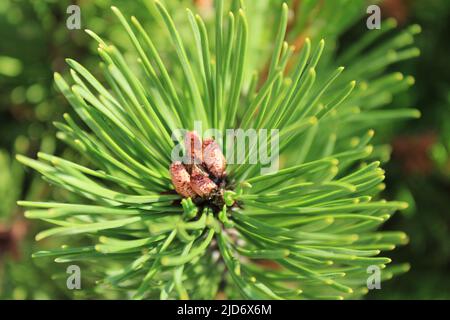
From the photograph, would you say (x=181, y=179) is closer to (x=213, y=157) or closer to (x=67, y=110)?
(x=213, y=157)

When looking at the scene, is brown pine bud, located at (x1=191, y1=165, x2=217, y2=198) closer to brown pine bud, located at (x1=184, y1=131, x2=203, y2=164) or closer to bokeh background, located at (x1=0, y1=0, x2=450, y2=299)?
brown pine bud, located at (x1=184, y1=131, x2=203, y2=164)

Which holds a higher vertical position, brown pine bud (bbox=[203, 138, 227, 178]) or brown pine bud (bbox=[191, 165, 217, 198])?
brown pine bud (bbox=[203, 138, 227, 178])

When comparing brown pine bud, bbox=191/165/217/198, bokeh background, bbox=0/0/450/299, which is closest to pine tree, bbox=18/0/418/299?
brown pine bud, bbox=191/165/217/198

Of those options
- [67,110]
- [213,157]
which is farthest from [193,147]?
[67,110]

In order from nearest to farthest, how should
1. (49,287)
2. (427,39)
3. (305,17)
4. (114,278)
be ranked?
(114,278) < (305,17) < (49,287) < (427,39)

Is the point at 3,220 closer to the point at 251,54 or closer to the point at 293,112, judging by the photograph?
the point at 251,54

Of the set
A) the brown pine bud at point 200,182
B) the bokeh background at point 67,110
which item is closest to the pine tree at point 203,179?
the brown pine bud at point 200,182

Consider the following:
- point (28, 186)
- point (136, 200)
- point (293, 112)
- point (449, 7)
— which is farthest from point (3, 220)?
point (449, 7)
